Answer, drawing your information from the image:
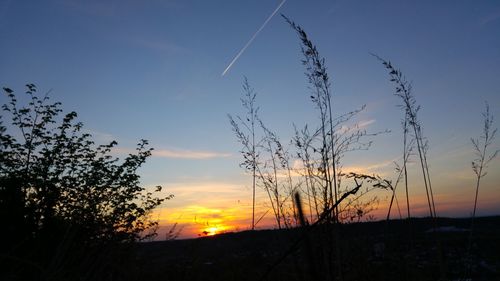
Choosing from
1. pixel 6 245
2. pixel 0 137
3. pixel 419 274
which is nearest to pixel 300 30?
pixel 419 274

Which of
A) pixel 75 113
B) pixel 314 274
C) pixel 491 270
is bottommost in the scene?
pixel 491 270

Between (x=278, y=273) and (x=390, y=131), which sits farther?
(x=390, y=131)

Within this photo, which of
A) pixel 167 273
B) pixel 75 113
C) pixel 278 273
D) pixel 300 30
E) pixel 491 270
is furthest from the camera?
pixel 75 113

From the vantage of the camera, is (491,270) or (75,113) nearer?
(491,270)

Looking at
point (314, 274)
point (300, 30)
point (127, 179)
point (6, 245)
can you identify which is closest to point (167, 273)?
point (6, 245)

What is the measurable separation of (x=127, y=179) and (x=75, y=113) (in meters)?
2.22

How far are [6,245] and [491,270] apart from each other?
8963mm

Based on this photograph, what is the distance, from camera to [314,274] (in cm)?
66

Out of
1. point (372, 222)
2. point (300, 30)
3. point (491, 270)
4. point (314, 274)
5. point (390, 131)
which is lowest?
point (491, 270)

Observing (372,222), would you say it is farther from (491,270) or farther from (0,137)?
(0,137)

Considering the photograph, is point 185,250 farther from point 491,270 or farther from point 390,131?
point 491,270

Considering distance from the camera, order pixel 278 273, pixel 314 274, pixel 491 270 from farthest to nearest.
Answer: pixel 491 270 < pixel 278 273 < pixel 314 274

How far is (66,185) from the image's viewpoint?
8773 mm

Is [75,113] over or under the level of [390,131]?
over
